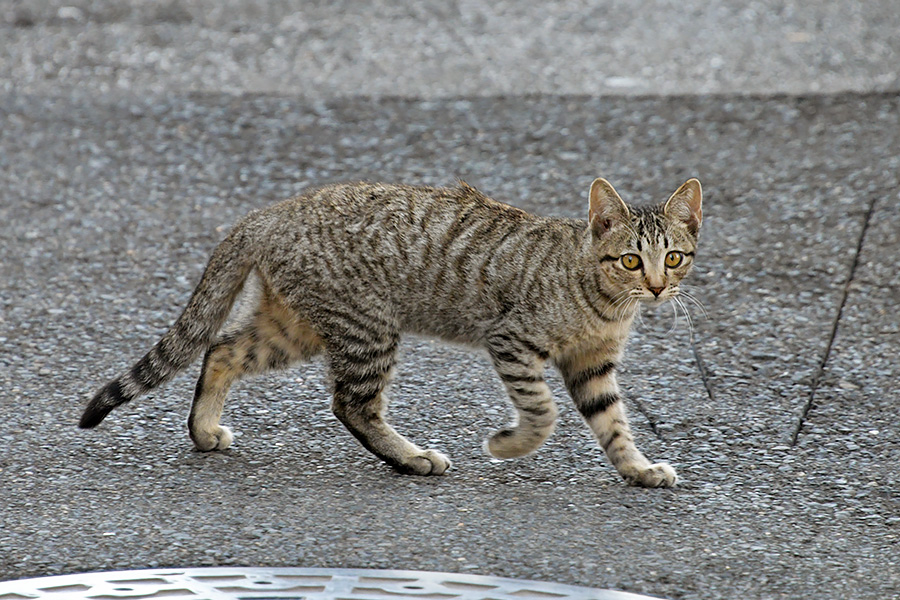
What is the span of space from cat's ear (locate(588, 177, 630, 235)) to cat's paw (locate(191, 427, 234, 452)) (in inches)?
67.0

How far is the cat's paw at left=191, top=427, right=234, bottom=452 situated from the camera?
4684 millimetres

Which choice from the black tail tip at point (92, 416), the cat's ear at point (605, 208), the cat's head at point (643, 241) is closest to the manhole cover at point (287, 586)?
the black tail tip at point (92, 416)

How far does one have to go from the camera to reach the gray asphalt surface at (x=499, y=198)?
4031 millimetres

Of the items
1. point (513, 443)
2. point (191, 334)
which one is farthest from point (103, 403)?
point (513, 443)

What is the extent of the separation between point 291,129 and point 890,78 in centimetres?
468

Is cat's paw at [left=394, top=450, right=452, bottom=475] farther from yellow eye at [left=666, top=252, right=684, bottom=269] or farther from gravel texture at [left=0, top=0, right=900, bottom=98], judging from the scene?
gravel texture at [left=0, top=0, right=900, bottom=98]

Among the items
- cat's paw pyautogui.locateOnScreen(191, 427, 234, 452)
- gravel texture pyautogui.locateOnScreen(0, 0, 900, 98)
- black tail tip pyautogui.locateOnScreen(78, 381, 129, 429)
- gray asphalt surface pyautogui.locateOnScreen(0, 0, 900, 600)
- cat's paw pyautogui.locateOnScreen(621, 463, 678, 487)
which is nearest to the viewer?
gray asphalt surface pyautogui.locateOnScreen(0, 0, 900, 600)

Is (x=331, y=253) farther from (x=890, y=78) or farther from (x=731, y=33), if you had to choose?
(x=731, y=33)

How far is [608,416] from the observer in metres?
4.60

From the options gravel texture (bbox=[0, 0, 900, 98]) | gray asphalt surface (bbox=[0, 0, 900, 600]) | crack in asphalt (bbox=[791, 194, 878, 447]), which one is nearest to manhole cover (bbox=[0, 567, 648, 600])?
gray asphalt surface (bbox=[0, 0, 900, 600])

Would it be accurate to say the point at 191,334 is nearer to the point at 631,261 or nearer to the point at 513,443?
the point at 513,443

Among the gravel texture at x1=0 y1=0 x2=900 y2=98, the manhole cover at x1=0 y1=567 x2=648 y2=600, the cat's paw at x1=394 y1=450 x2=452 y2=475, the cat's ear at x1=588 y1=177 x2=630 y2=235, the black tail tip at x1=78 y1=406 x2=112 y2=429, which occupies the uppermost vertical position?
the gravel texture at x1=0 y1=0 x2=900 y2=98

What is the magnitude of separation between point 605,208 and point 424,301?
31.6 inches

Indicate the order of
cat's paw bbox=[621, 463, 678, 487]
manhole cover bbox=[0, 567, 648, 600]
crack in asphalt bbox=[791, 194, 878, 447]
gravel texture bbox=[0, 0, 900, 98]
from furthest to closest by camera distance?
gravel texture bbox=[0, 0, 900, 98] → crack in asphalt bbox=[791, 194, 878, 447] → cat's paw bbox=[621, 463, 678, 487] → manhole cover bbox=[0, 567, 648, 600]
